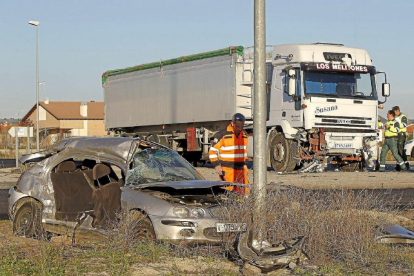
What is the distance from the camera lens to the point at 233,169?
39.6 feet

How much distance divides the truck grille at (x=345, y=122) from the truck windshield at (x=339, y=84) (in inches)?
26.9

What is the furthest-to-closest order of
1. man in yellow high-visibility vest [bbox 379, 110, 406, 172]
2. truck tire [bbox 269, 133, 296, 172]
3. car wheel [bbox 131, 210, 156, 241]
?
man in yellow high-visibility vest [bbox 379, 110, 406, 172], truck tire [bbox 269, 133, 296, 172], car wheel [bbox 131, 210, 156, 241]

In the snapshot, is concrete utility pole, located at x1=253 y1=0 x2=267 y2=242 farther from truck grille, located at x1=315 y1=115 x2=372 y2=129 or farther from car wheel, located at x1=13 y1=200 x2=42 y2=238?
truck grille, located at x1=315 y1=115 x2=372 y2=129

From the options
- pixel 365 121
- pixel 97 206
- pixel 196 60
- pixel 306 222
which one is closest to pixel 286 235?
pixel 306 222

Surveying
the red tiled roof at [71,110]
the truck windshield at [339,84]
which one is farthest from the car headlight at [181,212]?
the red tiled roof at [71,110]

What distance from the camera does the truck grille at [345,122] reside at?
2247cm

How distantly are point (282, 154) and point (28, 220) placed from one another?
14.0 m

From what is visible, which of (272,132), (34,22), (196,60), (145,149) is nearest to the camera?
(145,149)

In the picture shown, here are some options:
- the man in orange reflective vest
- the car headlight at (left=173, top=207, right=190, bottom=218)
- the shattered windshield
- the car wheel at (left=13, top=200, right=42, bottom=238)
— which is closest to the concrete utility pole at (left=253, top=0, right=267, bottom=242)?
the car headlight at (left=173, top=207, right=190, bottom=218)

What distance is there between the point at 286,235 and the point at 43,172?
13.5 ft

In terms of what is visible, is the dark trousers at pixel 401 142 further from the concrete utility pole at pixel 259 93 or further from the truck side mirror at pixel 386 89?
the concrete utility pole at pixel 259 93

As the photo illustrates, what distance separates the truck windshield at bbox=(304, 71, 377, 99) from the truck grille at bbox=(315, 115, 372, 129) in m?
0.68

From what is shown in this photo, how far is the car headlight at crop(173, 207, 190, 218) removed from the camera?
352 inches

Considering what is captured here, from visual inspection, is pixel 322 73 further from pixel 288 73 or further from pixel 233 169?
pixel 233 169
